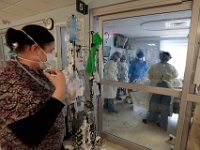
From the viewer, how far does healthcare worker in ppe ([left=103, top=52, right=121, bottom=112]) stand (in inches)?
95.0

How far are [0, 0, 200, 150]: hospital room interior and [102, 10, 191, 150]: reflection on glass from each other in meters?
0.01

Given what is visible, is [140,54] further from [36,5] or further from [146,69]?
[36,5]

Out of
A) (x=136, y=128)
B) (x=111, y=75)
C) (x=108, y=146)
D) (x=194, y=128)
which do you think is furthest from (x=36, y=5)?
(x=194, y=128)

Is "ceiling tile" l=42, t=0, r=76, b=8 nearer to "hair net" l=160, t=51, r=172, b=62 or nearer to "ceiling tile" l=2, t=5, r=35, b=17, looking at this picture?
"ceiling tile" l=2, t=5, r=35, b=17

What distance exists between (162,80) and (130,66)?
514 mm

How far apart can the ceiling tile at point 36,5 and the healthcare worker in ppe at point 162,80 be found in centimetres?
207

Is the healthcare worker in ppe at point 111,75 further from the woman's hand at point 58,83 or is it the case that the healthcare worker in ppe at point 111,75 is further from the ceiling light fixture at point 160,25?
the woman's hand at point 58,83

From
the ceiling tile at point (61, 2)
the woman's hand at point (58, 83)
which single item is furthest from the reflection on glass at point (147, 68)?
the woman's hand at point (58, 83)

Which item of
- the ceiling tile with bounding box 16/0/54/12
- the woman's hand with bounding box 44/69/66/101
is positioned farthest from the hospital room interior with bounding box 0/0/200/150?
the woman's hand with bounding box 44/69/66/101

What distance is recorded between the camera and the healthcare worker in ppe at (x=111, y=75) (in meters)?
2.41

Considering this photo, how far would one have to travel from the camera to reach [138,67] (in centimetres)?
217

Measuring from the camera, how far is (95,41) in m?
2.02

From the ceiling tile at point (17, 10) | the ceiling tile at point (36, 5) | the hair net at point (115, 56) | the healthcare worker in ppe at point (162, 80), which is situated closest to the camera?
the healthcare worker in ppe at point (162, 80)

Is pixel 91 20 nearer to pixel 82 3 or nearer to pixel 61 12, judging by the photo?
pixel 82 3
